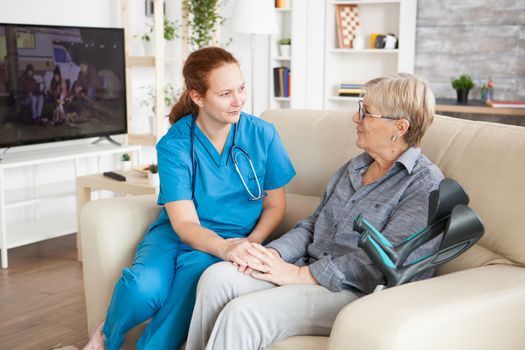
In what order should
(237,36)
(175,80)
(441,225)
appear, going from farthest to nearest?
(237,36) → (175,80) → (441,225)

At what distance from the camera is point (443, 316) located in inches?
58.9

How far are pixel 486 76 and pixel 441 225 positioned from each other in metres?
3.53

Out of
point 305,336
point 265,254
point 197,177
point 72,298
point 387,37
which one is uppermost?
point 387,37

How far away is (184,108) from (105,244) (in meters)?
0.51

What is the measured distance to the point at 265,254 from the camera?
1939 millimetres

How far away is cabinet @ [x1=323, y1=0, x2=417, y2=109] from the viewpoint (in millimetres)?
4914

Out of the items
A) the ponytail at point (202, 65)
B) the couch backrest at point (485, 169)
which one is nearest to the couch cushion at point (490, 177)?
the couch backrest at point (485, 169)

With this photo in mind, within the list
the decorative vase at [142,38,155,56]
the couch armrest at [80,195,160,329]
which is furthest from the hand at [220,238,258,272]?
the decorative vase at [142,38,155,56]

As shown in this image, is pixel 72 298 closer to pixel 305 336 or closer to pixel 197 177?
pixel 197 177

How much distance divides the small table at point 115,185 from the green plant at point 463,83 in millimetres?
2201

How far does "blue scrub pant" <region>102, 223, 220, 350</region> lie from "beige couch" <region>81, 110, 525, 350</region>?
0.59ft

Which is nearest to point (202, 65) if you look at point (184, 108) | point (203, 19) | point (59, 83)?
point (184, 108)

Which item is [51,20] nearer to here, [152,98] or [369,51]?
[152,98]

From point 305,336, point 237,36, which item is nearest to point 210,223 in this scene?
point 305,336
